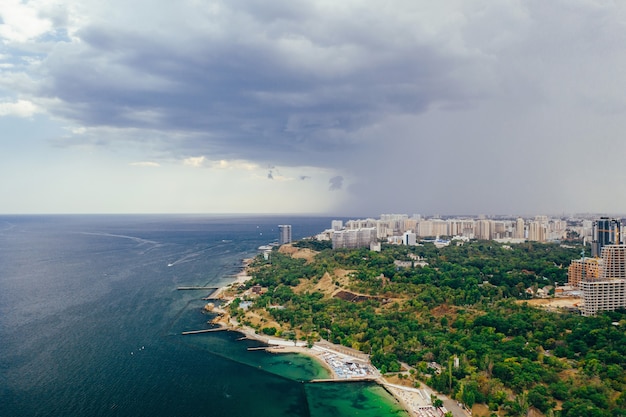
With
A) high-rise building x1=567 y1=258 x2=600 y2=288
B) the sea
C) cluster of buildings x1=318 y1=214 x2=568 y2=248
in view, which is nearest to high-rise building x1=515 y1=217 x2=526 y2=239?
cluster of buildings x1=318 y1=214 x2=568 y2=248

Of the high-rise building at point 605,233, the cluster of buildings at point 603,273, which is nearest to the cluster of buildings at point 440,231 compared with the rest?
the high-rise building at point 605,233

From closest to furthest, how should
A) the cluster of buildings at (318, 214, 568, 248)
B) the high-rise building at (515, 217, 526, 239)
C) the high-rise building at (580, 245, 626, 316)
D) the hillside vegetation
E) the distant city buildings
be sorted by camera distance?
the hillside vegetation, the high-rise building at (580, 245, 626, 316), the cluster of buildings at (318, 214, 568, 248), the distant city buildings, the high-rise building at (515, 217, 526, 239)

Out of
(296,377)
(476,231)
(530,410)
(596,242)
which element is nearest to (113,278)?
(296,377)

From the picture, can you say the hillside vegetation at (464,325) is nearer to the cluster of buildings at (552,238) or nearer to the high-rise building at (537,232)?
the cluster of buildings at (552,238)

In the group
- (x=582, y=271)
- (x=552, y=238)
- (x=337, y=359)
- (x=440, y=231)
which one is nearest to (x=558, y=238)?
(x=552, y=238)

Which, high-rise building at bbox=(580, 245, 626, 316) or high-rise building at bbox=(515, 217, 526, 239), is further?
high-rise building at bbox=(515, 217, 526, 239)

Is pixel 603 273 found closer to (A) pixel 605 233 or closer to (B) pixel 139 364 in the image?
(A) pixel 605 233

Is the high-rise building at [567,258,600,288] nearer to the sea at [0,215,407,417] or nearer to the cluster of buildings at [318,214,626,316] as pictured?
the cluster of buildings at [318,214,626,316]

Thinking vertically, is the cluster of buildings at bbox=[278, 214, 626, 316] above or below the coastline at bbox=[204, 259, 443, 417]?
above
